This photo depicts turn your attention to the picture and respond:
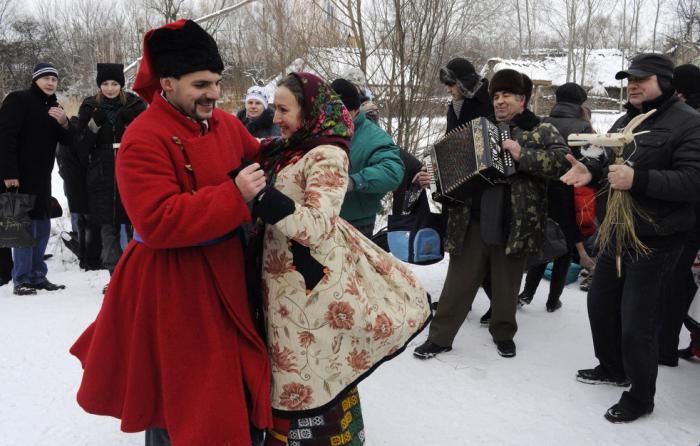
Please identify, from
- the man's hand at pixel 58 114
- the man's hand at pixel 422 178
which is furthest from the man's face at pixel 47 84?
the man's hand at pixel 422 178

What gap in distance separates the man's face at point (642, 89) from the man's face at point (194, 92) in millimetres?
2208

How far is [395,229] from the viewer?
4500 mm

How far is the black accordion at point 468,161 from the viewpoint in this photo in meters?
3.56

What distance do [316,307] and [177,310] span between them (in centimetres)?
50

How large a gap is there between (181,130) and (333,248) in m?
0.70

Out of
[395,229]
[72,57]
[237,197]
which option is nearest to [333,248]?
[237,197]

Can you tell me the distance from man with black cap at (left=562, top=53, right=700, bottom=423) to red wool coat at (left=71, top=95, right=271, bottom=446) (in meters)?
1.93

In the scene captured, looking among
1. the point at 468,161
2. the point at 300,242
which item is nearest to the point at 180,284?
the point at 300,242

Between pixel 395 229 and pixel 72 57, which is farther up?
pixel 72 57

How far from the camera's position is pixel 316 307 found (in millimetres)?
2105

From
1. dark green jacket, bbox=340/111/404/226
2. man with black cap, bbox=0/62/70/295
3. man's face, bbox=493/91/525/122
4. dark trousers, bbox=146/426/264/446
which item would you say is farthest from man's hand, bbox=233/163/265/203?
man with black cap, bbox=0/62/70/295

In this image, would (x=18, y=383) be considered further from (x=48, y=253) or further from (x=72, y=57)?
(x=72, y=57)

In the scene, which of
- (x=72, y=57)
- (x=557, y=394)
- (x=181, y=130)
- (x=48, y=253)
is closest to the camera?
(x=181, y=130)

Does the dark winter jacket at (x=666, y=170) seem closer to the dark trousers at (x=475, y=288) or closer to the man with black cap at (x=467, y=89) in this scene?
the dark trousers at (x=475, y=288)
